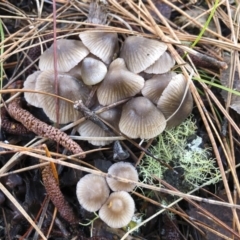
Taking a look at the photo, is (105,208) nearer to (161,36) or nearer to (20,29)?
(161,36)

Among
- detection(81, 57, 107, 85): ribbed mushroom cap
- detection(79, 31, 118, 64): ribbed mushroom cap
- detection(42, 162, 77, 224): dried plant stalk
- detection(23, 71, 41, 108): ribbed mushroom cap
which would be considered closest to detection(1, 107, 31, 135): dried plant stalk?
detection(23, 71, 41, 108): ribbed mushroom cap

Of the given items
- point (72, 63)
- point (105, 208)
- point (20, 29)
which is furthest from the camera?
point (20, 29)

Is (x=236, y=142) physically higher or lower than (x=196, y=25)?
lower

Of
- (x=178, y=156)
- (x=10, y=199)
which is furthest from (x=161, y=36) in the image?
(x=10, y=199)

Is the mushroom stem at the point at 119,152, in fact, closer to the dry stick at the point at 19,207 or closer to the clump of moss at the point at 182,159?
the clump of moss at the point at 182,159

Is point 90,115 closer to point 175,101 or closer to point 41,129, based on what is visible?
point 41,129

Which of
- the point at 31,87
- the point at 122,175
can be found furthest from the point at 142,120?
the point at 31,87

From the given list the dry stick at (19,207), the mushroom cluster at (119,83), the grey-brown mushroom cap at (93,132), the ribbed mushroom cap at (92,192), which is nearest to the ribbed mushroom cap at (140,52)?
the mushroom cluster at (119,83)
